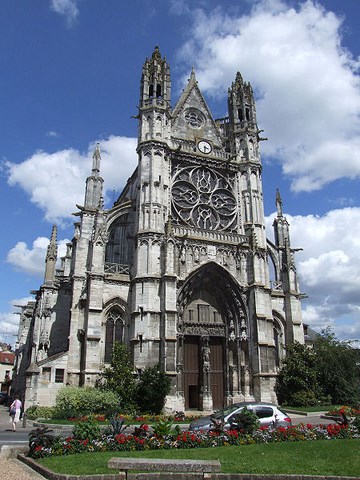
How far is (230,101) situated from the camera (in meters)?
36.6

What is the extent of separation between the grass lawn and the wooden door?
602 inches

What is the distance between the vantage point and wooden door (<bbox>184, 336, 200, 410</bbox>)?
1048 inches

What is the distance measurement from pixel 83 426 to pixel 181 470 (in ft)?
15.1

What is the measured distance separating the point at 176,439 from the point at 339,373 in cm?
2010

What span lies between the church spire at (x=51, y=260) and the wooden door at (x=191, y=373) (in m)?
10.8

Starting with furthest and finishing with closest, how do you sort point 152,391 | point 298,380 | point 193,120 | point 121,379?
point 193,120
point 298,380
point 121,379
point 152,391

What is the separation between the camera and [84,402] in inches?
858

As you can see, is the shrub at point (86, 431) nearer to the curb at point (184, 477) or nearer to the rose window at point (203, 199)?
the curb at point (184, 477)

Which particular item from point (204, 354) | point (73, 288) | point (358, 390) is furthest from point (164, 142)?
point (358, 390)

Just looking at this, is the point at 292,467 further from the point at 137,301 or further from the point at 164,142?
the point at 164,142

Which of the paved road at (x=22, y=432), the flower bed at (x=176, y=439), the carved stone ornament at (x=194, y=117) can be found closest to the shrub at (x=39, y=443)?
the flower bed at (x=176, y=439)

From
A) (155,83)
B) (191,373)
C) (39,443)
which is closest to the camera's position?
(39,443)

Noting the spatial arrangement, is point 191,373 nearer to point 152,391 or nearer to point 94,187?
point 152,391

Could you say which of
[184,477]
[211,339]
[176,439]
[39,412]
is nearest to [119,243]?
[211,339]
